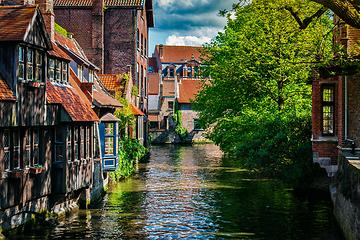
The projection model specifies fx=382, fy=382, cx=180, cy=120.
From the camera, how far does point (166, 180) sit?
23.7m

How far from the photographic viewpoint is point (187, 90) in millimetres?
61125

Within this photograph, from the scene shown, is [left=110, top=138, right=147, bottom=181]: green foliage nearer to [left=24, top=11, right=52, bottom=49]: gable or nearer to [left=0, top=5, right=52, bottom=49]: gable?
[left=24, top=11, right=52, bottom=49]: gable

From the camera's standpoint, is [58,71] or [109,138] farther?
[109,138]

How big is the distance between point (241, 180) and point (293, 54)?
866cm

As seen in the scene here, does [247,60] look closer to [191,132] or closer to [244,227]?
[244,227]

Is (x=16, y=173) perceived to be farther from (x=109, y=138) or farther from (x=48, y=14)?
(x=109, y=138)

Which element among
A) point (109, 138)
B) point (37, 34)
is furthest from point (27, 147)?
point (109, 138)

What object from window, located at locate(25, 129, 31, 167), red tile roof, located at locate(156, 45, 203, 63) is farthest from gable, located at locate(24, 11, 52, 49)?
red tile roof, located at locate(156, 45, 203, 63)

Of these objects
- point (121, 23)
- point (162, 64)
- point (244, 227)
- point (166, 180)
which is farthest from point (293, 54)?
point (162, 64)

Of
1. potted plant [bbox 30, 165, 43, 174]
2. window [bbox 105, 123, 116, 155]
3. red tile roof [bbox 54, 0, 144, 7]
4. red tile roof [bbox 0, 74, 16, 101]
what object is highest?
red tile roof [bbox 54, 0, 144, 7]

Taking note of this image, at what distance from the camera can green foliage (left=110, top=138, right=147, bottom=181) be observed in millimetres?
22469

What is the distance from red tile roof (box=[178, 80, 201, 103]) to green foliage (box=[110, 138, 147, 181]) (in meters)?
31.2

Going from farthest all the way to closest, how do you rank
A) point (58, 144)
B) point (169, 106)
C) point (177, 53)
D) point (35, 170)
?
1. point (177, 53)
2. point (169, 106)
3. point (58, 144)
4. point (35, 170)

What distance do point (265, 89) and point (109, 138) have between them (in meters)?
8.87
